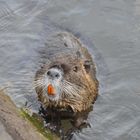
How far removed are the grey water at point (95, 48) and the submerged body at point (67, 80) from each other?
0.71 feet

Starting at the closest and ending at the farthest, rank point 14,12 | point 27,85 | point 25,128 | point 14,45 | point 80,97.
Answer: point 25,128 → point 80,97 → point 27,85 → point 14,45 → point 14,12

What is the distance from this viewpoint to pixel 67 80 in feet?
15.1

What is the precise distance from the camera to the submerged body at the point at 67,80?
4441 mm

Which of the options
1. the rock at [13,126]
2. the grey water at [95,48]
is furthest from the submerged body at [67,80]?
the rock at [13,126]

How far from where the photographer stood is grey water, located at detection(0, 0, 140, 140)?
494cm

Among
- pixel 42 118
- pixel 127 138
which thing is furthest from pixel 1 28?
pixel 127 138

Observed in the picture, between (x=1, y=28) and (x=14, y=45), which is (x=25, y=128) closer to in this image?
(x=14, y=45)

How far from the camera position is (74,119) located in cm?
489

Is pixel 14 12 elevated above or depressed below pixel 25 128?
below

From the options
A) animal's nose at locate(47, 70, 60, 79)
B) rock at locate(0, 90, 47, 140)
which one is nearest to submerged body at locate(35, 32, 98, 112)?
animal's nose at locate(47, 70, 60, 79)

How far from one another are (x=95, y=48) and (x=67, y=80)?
1.66 m

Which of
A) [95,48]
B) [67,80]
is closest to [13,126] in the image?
[67,80]

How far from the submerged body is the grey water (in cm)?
22

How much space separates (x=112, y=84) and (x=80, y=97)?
0.89 meters
